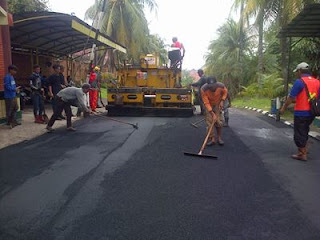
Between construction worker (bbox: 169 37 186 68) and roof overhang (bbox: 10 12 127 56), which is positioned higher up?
roof overhang (bbox: 10 12 127 56)

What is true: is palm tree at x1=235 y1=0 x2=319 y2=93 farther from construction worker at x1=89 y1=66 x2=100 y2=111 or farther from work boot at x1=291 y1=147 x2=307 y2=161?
work boot at x1=291 y1=147 x2=307 y2=161

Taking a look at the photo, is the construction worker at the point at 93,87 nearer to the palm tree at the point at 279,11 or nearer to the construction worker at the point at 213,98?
the construction worker at the point at 213,98

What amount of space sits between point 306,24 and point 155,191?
26.2ft

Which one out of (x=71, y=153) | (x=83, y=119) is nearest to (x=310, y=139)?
(x=71, y=153)

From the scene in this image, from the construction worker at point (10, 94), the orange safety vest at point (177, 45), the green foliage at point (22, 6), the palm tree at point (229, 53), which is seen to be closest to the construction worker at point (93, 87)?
the orange safety vest at point (177, 45)

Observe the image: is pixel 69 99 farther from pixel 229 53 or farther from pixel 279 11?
pixel 229 53

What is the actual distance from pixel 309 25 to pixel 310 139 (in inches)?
153

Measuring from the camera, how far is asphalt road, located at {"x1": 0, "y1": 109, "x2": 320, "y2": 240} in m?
3.52

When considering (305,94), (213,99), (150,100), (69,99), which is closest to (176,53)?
(150,100)

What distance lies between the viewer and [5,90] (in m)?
9.26

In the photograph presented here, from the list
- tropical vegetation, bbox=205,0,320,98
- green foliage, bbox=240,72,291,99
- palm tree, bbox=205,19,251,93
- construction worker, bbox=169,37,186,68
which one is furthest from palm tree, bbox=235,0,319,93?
palm tree, bbox=205,19,251,93

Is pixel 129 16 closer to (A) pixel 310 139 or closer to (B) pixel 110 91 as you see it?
(B) pixel 110 91

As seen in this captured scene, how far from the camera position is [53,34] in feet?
47.2

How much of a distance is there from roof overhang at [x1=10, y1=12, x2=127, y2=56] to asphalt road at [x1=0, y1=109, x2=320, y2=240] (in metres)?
4.57
